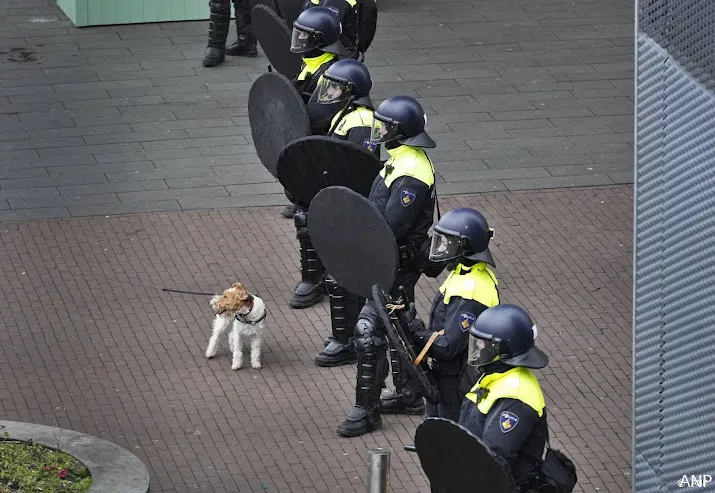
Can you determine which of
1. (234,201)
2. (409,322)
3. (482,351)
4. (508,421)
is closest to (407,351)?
(409,322)

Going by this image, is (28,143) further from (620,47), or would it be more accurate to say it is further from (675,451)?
(675,451)

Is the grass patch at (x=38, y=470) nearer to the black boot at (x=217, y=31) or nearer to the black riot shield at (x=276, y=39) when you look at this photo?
the black riot shield at (x=276, y=39)

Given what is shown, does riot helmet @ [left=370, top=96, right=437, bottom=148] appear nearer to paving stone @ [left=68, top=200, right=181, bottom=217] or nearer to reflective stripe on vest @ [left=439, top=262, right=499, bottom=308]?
reflective stripe on vest @ [left=439, top=262, right=499, bottom=308]

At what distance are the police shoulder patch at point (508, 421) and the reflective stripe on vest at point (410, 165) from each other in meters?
2.89

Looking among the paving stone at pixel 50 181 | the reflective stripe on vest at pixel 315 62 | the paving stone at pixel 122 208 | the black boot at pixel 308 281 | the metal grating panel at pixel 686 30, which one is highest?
the metal grating panel at pixel 686 30

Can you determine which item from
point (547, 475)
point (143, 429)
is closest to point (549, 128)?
point (143, 429)

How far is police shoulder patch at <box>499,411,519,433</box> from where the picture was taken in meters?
8.12

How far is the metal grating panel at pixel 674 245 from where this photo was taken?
342 inches

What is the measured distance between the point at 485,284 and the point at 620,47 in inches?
369

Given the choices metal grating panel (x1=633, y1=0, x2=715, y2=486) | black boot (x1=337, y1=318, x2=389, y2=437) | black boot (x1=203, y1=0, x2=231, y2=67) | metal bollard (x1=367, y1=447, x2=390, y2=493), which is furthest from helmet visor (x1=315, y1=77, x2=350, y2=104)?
black boot (x1=203, y1=0, x2=231, y2=67)

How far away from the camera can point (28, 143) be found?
15.8 metres

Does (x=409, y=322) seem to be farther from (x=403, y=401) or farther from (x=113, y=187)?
(x=113, y=187)

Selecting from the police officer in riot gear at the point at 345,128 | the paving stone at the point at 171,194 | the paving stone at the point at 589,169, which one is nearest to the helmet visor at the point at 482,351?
the police officer in riot gear at the point at 345,128

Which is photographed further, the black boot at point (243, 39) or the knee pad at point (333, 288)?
the black boot at point (243, 39)
